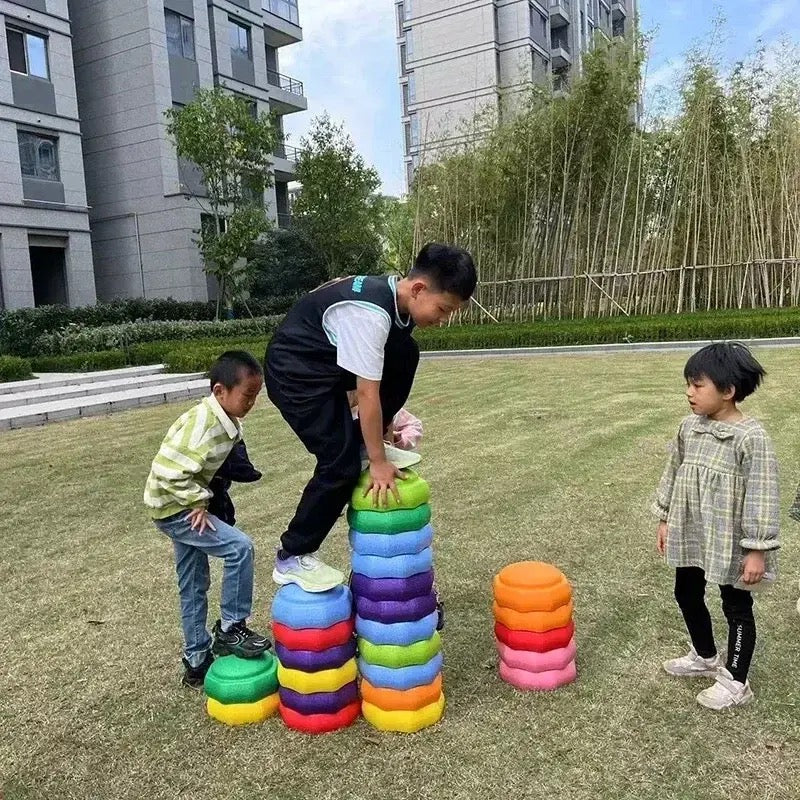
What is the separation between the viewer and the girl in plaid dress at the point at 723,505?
2258mm

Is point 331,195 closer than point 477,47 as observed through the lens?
Yes

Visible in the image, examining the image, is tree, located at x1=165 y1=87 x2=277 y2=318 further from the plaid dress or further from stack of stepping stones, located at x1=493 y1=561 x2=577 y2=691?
the plaid dress

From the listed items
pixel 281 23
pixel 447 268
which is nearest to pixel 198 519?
pixel 447 268

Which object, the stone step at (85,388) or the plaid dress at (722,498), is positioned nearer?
the plaid dress at (722,498)

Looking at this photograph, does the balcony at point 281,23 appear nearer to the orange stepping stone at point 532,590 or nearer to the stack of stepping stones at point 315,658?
the orange stepping stone at point 532,590

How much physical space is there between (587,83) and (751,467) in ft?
54.6

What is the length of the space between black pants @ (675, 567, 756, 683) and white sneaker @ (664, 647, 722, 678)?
0.02 m

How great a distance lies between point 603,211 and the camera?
57.8ft

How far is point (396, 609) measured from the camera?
2.34m

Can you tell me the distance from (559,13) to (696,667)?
38.4 meters

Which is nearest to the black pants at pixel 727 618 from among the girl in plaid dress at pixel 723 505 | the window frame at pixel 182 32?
the girl in plaid dress at pixel 723 505

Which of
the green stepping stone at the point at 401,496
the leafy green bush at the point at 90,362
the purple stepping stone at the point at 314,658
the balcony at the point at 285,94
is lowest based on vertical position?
the purple stepping stone at the point at 314,658

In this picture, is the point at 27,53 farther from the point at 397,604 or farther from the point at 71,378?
the point at 397,604

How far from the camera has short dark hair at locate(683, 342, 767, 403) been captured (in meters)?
2.26
